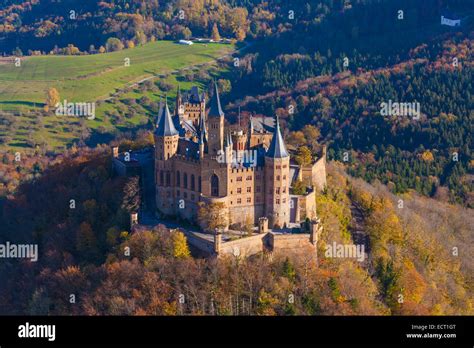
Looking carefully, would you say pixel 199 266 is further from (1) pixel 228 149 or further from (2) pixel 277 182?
(2) pixel 277 182

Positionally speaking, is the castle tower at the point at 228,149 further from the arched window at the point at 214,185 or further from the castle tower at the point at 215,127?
the arched window at the point at 214,185

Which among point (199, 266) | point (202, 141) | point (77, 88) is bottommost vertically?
point (199, 266)

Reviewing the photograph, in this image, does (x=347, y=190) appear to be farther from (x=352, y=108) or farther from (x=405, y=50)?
(x=405, y=50)

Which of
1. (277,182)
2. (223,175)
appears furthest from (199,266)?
(277,182)

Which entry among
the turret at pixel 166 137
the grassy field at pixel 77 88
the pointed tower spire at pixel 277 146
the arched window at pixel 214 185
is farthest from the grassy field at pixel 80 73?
the pointed tower spire at pixel 277 146

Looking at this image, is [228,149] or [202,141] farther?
[202,141]

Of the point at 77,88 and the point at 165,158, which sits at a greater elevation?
the point at 77,88

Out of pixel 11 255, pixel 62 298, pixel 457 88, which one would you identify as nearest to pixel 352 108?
pixel 457 88
